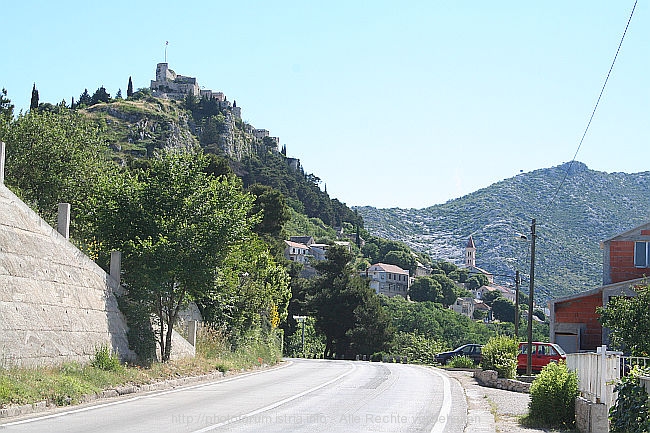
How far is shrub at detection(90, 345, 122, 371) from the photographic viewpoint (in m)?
20.2

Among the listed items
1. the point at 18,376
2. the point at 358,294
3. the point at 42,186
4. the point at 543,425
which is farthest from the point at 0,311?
the point at 358,294

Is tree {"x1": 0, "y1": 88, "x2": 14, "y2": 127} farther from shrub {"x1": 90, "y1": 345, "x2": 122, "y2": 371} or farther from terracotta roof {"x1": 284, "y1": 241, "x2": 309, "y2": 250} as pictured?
terracotta roof {"x1": 284, "y1": 241, "x2": 309, "y2": 250}

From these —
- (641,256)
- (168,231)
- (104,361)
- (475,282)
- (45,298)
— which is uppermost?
(641,256)

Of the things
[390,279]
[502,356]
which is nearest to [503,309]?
[390,279]

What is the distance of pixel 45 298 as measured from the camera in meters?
19.2

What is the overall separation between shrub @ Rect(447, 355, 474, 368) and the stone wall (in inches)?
979

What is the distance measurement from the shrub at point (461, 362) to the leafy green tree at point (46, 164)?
72.5 feet

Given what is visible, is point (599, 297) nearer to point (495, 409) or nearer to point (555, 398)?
point (495, 409)

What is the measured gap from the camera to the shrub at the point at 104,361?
20.2 meters

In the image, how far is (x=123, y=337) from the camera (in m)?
23.2

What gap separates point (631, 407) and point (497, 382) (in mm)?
16861

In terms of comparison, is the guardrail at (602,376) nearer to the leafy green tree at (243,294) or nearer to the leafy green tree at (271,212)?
the leafy green tree at (243,294)

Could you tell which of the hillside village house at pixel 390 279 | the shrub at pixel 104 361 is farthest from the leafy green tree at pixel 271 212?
the hillside village house at pixel 390 279

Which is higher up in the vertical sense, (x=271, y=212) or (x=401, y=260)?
(x=401, y=260)
